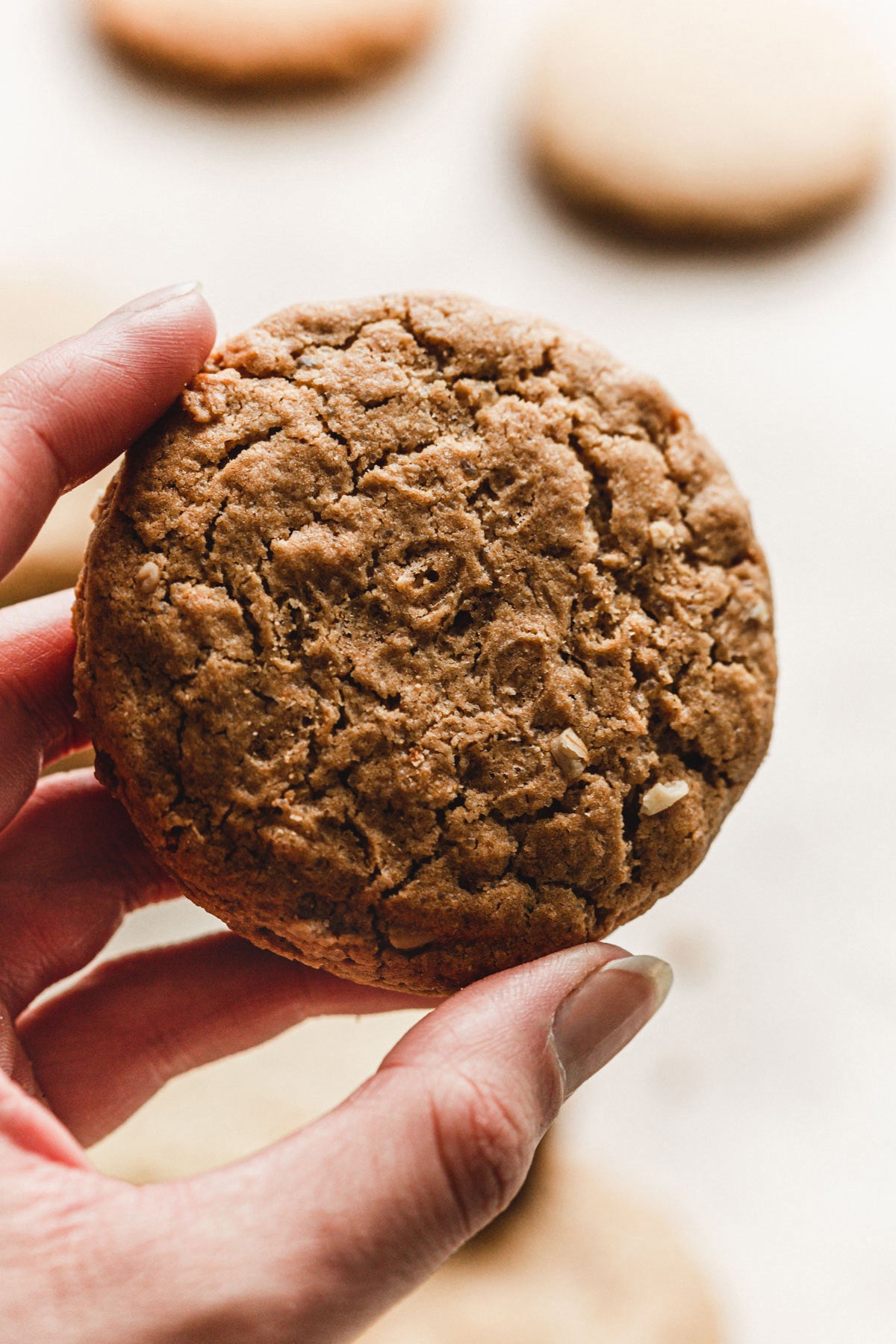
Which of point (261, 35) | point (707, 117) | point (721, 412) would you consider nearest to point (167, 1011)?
point (721, 412)

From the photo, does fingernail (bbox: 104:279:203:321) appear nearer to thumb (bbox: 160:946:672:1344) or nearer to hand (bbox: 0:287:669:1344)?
hand (bbox: 0:287:669:1344)

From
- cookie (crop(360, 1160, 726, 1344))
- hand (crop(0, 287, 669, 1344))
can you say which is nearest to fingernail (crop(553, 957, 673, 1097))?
hand (crop(0, 287, 669, 1344))

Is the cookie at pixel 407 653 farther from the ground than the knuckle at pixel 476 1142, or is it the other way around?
the cookie at pixel 407 653

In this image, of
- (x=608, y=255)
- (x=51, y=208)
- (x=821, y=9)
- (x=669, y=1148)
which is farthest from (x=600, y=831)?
(x=821, y=9)

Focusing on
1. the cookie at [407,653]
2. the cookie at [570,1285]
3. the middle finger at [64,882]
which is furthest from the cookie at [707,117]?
the cookie at [570,1285]

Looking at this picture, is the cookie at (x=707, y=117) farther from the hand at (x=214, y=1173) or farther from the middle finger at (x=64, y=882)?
the middle finger at (x=64, y=882)

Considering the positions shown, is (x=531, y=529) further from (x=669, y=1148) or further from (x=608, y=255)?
(x=608, y=255)
